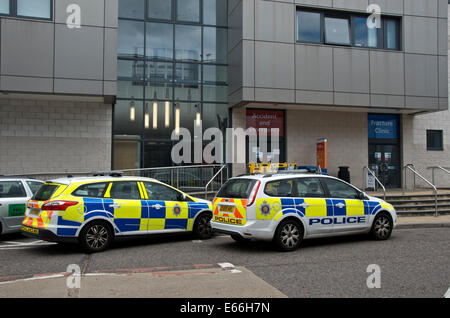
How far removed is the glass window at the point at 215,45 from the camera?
17531 mm

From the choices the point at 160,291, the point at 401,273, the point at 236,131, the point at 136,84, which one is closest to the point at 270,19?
the point at 236,131

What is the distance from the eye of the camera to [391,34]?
1758cm

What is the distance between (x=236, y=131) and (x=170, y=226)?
335 inches

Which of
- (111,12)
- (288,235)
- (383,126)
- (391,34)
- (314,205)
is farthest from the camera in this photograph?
(383,126)

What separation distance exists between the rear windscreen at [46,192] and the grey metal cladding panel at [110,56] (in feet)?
21.3

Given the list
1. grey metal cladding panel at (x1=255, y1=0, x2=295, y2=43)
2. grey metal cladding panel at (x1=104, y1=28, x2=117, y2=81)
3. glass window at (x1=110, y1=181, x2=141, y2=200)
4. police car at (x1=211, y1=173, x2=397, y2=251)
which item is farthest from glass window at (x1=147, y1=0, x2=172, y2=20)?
police car at (x1=211, y1=173, x2=397, y2=251)

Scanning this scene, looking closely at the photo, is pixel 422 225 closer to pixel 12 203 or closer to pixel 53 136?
pixel 12 203

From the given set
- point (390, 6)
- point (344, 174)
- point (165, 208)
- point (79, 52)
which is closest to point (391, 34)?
point (390, 6)

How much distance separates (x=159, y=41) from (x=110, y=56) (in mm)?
3412

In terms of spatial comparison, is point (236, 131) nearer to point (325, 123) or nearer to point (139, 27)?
point (325, 123)

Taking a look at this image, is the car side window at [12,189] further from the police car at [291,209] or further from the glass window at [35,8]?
the glass window at [35,8]

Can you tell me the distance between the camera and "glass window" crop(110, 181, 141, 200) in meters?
8.55

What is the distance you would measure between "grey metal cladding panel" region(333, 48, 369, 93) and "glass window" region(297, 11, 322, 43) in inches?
37.3

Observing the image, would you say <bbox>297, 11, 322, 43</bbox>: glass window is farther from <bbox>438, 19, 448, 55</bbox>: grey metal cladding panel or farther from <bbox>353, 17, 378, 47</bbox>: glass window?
<bbox>438, 19, 448, 55</bbox>: grey metal cladding panel
